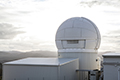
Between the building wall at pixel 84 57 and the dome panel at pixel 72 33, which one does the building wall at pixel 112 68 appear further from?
the building wall at pixel 84 57

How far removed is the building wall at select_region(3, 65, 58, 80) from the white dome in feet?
26.1


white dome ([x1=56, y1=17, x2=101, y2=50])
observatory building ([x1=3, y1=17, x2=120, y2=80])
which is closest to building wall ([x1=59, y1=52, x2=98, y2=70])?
observatory building ([x1=3, y1=17, x2=120, y2=80])

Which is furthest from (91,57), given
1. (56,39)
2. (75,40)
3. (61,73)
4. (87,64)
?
(61,73)

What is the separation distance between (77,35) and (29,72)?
9.11 metres

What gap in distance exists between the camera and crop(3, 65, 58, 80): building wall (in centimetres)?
1856

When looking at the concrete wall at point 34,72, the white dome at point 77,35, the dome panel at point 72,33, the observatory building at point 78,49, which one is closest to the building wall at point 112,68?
the observatory building at point 78,49

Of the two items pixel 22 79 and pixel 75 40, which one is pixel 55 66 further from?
pixel 75 40

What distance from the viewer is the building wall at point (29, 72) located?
60.9 ft

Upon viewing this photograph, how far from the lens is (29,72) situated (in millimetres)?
19156

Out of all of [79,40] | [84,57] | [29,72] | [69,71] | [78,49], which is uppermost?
[79,40]

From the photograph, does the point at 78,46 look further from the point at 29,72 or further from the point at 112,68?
the point at 29,72

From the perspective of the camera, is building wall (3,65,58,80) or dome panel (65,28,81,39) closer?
building wall (3,65,58,80)

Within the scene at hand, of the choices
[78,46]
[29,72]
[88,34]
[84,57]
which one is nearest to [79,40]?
[78,46]

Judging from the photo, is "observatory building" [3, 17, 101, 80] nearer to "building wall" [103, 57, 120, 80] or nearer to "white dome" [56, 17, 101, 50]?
"white dome" [56, 17, 101, 50]
